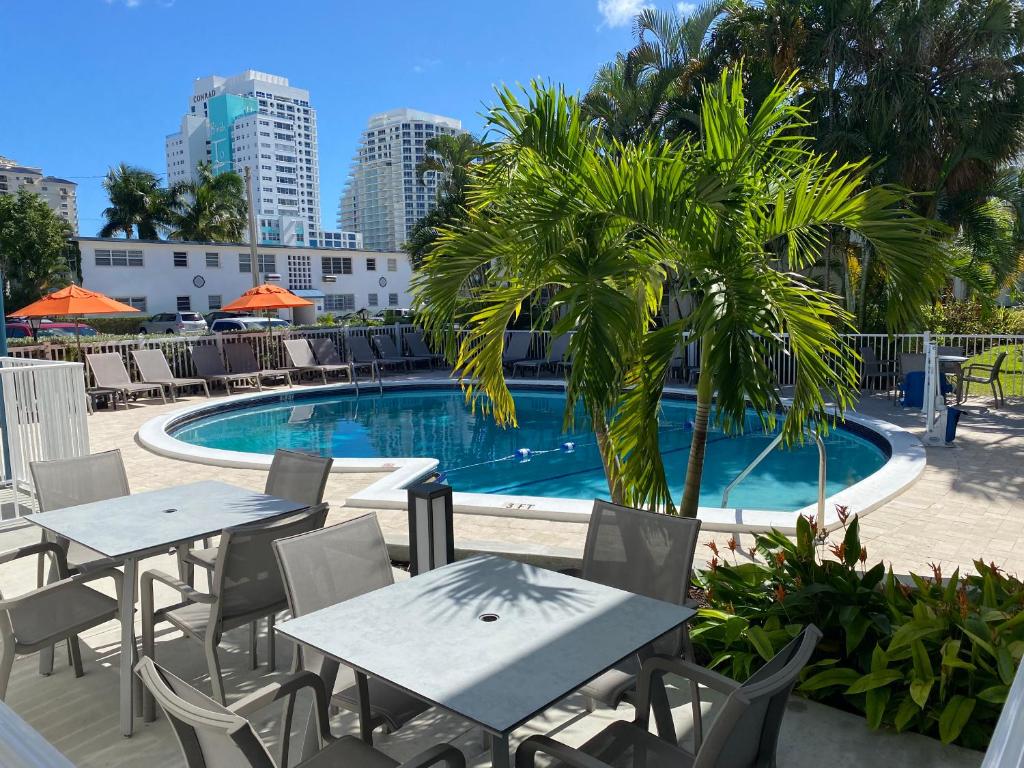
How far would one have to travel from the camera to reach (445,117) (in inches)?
4407

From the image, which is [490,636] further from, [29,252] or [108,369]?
[29,252]

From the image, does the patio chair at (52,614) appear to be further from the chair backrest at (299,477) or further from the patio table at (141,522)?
the chair backrest at (299,477)

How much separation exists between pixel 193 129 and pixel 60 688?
465 feet

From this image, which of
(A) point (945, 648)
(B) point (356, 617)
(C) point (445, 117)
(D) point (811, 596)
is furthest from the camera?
(C) point (445, 117)

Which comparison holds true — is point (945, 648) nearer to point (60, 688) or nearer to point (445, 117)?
point (60, 688)

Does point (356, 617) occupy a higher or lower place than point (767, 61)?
lower

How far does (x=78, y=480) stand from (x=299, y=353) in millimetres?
11963

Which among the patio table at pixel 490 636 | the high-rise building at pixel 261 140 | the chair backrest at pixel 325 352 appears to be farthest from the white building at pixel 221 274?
the high-rise building at pixel 261 140

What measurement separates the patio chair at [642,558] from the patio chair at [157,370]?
1264cm

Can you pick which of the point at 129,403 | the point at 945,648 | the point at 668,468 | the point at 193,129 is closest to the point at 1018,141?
the point at 668,468

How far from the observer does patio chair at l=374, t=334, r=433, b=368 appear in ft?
58.7

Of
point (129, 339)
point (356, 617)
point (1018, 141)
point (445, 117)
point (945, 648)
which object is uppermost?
point (445, 117)

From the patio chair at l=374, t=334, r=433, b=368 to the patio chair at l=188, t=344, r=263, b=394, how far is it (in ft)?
10.4

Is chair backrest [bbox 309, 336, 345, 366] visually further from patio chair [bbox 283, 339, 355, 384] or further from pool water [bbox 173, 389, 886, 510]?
pool water [bbox 173, 389, 886, 510]
